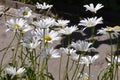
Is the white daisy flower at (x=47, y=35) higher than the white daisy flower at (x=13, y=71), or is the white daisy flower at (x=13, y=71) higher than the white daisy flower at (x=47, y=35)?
the white daisy flower at (x=47, y=35)

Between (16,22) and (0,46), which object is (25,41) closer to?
(16,22)

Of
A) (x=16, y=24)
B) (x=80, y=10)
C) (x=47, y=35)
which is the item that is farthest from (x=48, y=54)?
(x=80, y=10)

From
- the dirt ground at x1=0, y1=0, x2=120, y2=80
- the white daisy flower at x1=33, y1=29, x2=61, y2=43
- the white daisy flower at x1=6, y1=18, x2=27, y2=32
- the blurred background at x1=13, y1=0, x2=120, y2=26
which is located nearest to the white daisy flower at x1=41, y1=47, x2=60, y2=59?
the white daisy flower at x1=33, y1=29, x2=61, y2=43

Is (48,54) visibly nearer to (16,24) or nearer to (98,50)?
(16,24)

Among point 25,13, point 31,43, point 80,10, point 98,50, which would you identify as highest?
point 80,10

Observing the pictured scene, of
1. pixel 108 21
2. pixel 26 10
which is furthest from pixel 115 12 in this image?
pixel 26 10

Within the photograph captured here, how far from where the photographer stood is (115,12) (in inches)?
199

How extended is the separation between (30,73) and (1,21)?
2.92 meters

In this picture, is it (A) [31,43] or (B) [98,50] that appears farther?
(B) [98,50]

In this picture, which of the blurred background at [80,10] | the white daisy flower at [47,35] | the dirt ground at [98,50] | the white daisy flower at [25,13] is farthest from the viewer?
the blurred background at [80,10]

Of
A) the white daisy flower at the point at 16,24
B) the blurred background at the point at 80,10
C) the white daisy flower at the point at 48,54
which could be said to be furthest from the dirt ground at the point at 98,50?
the white daisy flower at the point at 48,54

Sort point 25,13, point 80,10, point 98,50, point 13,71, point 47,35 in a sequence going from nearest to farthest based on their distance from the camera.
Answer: point 13,71 < point 47,35 < point 25,13 < point 98,50 < point 80,10

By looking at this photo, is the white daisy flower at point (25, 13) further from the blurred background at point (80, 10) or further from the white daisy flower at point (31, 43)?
the blurred background at point (80, 10)

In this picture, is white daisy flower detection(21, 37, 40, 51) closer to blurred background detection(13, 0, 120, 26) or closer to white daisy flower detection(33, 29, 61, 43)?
white daisy flower detection(33, 29, 61, 43)
